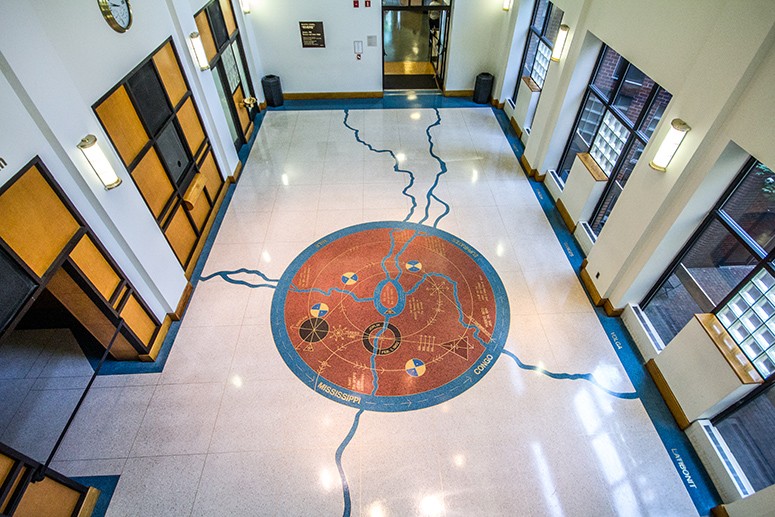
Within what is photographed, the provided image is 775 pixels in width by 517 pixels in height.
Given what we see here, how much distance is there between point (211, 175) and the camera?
20.4 feet

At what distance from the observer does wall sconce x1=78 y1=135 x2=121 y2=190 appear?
3.26 meters

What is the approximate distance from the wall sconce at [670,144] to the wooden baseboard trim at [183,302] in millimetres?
5252

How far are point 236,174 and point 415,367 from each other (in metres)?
4.69

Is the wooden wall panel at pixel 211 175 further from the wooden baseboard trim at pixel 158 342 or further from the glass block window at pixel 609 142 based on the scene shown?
the glass block window at pixel 609 142

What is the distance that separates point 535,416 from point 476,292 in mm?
1620

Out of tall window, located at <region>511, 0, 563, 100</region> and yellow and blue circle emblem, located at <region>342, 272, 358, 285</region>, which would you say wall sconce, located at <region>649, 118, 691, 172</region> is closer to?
yellow and blue circle emblem, located at <region>342, 272, 358, 285</region>

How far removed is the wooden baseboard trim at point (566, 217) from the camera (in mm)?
5855

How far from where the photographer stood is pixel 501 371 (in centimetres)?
433

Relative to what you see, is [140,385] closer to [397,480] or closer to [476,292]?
[397,480]

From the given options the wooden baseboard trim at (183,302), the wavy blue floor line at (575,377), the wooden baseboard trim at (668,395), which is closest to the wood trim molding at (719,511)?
the wooden baseboard trim at (668,395)

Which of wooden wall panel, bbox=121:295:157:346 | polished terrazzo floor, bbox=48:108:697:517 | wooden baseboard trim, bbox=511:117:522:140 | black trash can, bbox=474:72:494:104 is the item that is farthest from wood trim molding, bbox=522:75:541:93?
wooden wall panel, bbox=121:295:157:346

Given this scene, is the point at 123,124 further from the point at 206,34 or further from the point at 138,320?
the point at 206,34

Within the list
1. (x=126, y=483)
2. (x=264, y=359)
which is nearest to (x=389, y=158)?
(x=264, y=359)

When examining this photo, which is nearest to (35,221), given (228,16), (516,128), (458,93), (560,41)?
(228,16)
